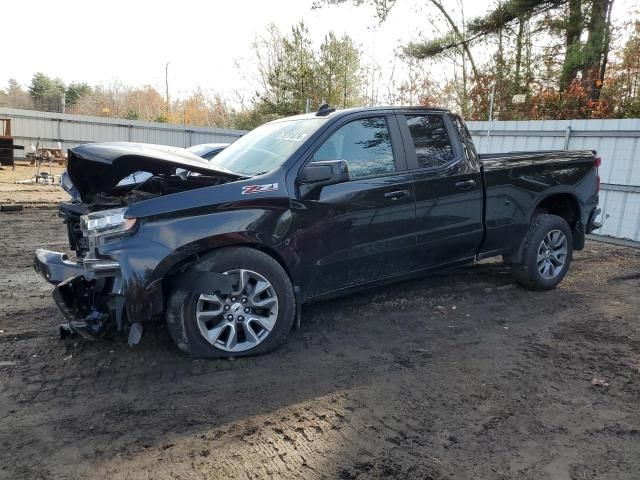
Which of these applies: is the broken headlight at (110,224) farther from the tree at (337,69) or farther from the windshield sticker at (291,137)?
the tree at (337,69)

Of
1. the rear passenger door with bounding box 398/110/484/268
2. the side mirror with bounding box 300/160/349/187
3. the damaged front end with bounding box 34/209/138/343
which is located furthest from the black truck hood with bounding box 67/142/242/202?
the rear passenger door with bounding box 398/110/484/268

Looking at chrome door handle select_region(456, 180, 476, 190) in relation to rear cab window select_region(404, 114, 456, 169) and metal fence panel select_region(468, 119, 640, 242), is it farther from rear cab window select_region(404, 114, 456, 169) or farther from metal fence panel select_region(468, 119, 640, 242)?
metal fence panel select_region(468, 119, 640, 242)

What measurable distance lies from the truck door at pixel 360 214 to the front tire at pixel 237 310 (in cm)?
33

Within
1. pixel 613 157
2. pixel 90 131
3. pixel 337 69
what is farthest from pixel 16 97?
pixel 613 157

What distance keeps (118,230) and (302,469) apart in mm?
1968

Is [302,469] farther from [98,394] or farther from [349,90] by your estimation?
[349,90]

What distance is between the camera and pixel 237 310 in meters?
3.57

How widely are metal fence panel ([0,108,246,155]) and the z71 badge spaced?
62.7ft

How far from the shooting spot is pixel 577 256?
7.42 meters

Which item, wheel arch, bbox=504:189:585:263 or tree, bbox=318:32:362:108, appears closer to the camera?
wheel arch, bbox=504:189:585:263

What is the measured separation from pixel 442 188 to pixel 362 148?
2.97 feet

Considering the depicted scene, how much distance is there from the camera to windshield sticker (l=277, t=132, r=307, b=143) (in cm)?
405

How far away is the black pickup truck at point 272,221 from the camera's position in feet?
11.0

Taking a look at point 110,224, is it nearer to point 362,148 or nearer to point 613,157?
point 362,148
